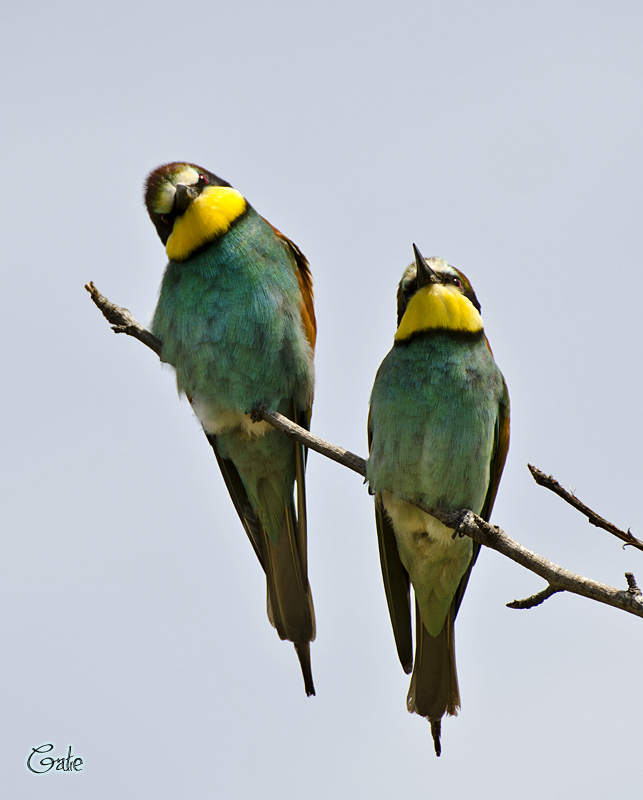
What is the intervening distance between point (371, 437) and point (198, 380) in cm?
85

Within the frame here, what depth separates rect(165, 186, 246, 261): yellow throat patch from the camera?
177 inches

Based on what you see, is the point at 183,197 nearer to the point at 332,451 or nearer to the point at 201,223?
the point at 201,223

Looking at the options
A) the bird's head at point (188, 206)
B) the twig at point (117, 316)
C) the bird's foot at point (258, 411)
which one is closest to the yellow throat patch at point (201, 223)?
the bird's head at point (188, 206)

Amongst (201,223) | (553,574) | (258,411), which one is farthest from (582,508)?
(201,223)

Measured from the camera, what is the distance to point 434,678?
427cm

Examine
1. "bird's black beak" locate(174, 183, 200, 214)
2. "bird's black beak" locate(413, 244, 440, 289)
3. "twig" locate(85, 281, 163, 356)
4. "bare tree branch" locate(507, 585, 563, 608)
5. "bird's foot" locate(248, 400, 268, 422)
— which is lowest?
"bare tree branch" locate(507, 585, 563, 608)

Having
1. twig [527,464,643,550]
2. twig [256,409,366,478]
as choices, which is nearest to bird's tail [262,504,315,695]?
twig [256,409,366,478]

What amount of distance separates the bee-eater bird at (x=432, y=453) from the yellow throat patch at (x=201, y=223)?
907 mm

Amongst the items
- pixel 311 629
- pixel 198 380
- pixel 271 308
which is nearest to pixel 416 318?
pixel 271 308

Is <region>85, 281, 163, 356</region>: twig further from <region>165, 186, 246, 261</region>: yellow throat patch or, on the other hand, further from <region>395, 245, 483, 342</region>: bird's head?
<region>395, 245, 483, 342</region>: bird's head

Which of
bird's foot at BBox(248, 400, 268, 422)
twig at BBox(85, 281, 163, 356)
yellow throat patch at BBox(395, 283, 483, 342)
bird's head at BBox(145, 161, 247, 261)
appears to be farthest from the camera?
bird's head at BBox(145, 161, 247, 261)

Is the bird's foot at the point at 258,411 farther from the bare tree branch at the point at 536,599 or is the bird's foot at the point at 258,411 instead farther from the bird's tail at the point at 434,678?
the bare tree branch at the point at 536,599

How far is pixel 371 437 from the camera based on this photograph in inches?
174

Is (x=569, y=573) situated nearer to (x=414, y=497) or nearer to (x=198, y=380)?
(x=414, y=497)
